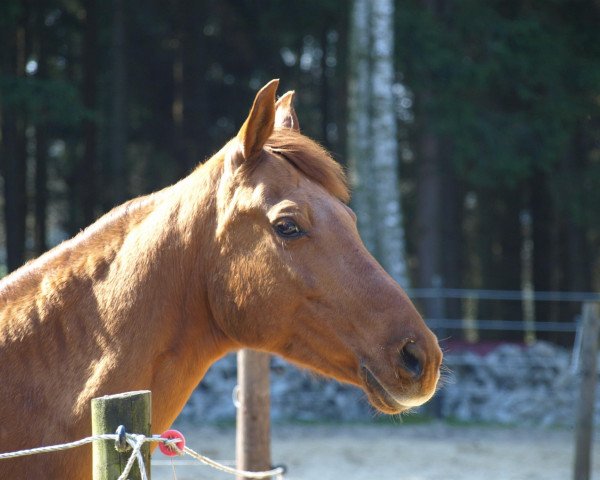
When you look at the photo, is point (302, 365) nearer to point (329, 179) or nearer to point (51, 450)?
point (329, 179)

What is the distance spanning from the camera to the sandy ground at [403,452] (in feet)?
23.6

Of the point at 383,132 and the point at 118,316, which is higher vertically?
the point at 383,132

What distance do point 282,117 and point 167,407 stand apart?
111 centimetres


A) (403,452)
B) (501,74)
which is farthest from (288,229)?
(501,74)

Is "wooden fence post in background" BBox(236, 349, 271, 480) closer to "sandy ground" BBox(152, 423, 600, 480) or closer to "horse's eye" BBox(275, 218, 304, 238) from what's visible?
"horse's eye" BBox(275, 218, 304, 238)

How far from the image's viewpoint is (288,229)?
2279 mm

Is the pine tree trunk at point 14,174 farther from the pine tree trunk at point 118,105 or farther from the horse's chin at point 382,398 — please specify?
the horse's chin at point 382,398

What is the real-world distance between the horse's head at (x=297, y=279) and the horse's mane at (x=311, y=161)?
0.07 metres

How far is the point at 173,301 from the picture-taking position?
228cm

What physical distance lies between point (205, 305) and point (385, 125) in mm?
8610

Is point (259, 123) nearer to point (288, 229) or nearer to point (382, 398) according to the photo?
point (288, 229)

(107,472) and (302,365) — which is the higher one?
(302,365)

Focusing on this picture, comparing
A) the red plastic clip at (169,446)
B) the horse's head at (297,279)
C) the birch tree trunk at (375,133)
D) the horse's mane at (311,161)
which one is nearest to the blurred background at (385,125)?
the birch tree trunk at (375,133)

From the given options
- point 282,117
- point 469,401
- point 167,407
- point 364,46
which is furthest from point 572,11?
point 167,407
